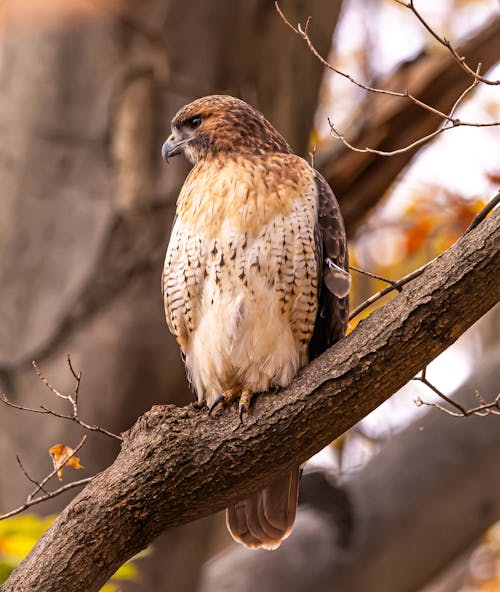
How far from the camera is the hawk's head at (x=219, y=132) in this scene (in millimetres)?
3898

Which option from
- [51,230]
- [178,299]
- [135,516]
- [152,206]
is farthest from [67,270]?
[135,516]

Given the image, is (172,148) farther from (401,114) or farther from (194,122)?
(401,114)

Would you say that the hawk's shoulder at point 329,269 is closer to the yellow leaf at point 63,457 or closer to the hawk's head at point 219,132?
the hawk's head at point 219,132

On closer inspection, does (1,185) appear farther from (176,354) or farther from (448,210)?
(448,210)

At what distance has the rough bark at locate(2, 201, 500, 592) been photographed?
279 cm

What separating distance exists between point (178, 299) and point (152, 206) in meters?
2.35

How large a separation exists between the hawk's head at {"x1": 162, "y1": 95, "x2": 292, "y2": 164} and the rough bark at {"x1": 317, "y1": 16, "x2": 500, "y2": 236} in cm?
141

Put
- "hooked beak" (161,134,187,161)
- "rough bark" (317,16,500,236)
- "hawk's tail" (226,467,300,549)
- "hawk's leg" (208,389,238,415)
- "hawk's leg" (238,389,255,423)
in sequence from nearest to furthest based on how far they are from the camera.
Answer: "hawk's leg" (238,389,255,423) → "hawk's leg" (208,389,238,415) → "hawk's tail" (226,467,300,549) → "hooked beak" (161,134,187,161) → "rough bark" (317,16,500,236)

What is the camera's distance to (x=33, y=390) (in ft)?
20.0

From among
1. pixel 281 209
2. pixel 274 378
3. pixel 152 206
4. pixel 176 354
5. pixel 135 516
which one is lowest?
pixel 135 516

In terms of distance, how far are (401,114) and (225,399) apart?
8.19 feet

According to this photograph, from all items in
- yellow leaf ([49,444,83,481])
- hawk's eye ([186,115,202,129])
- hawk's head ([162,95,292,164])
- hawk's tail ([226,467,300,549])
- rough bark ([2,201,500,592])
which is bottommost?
rough bark ([2,201,500,592])

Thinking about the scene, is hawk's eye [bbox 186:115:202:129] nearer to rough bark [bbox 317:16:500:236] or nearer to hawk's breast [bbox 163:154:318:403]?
hawk's breast [bbox 163:154:318:403]

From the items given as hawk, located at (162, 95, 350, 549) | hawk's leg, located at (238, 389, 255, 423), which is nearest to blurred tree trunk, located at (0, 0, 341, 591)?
hawk, located at (162, 95, 350, 549)
